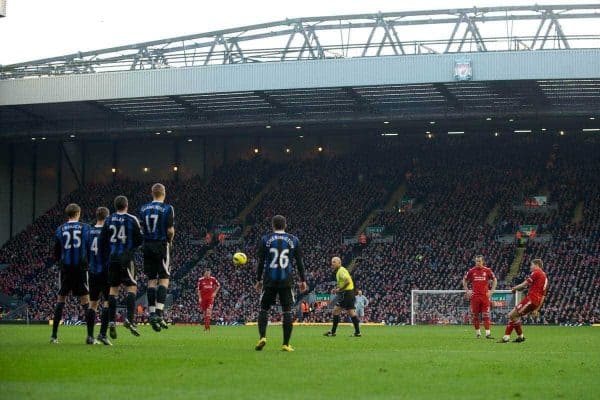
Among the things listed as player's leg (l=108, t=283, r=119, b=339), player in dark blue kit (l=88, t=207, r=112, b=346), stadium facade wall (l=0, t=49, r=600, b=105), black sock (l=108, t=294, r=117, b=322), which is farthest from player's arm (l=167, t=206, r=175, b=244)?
stadium facade wall (l=0, t=49, r=600, b=105)

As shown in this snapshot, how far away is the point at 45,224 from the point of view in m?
66.4

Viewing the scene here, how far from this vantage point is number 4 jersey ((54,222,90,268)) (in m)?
19.2

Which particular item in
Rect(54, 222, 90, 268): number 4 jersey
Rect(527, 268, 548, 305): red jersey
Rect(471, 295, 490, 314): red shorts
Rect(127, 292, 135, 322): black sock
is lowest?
Rect(471, 295, 490, 314): red shorts

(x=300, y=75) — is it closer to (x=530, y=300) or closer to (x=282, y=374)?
(x=530, y=300)

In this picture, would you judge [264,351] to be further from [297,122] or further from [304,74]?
[297,122]

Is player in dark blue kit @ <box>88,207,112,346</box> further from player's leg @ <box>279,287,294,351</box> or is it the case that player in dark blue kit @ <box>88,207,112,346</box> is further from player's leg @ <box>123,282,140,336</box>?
player's leg @ <box>279,287,294,351</box>

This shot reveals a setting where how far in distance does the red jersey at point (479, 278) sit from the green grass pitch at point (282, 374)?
958 cm

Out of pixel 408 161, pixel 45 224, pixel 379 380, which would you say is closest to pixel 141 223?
pixel 379 380

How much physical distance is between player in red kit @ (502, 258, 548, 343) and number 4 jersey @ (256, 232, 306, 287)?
783 cm

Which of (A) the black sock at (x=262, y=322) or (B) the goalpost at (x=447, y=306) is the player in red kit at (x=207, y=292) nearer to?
(B) the goalpost at (x=447, y=306)

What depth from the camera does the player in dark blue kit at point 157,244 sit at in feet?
61.5

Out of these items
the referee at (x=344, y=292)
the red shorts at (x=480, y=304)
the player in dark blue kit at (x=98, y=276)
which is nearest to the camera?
the player in dark blue kit at (x=98, y=276)

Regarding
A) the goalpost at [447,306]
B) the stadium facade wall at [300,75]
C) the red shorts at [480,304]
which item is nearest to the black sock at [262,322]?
the red shorts at [480,304]

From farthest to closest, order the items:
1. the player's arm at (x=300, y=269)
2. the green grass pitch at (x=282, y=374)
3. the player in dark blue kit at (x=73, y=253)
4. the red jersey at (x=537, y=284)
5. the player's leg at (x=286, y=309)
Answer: the red jersey at (x=537, y=284) < the player in dark blue kit at (x=73, y=253) < the player's leg at (x=286, y=309) < the player's arm at (x=300, y=269) < the green grass pitch at (x=282, y=374)
